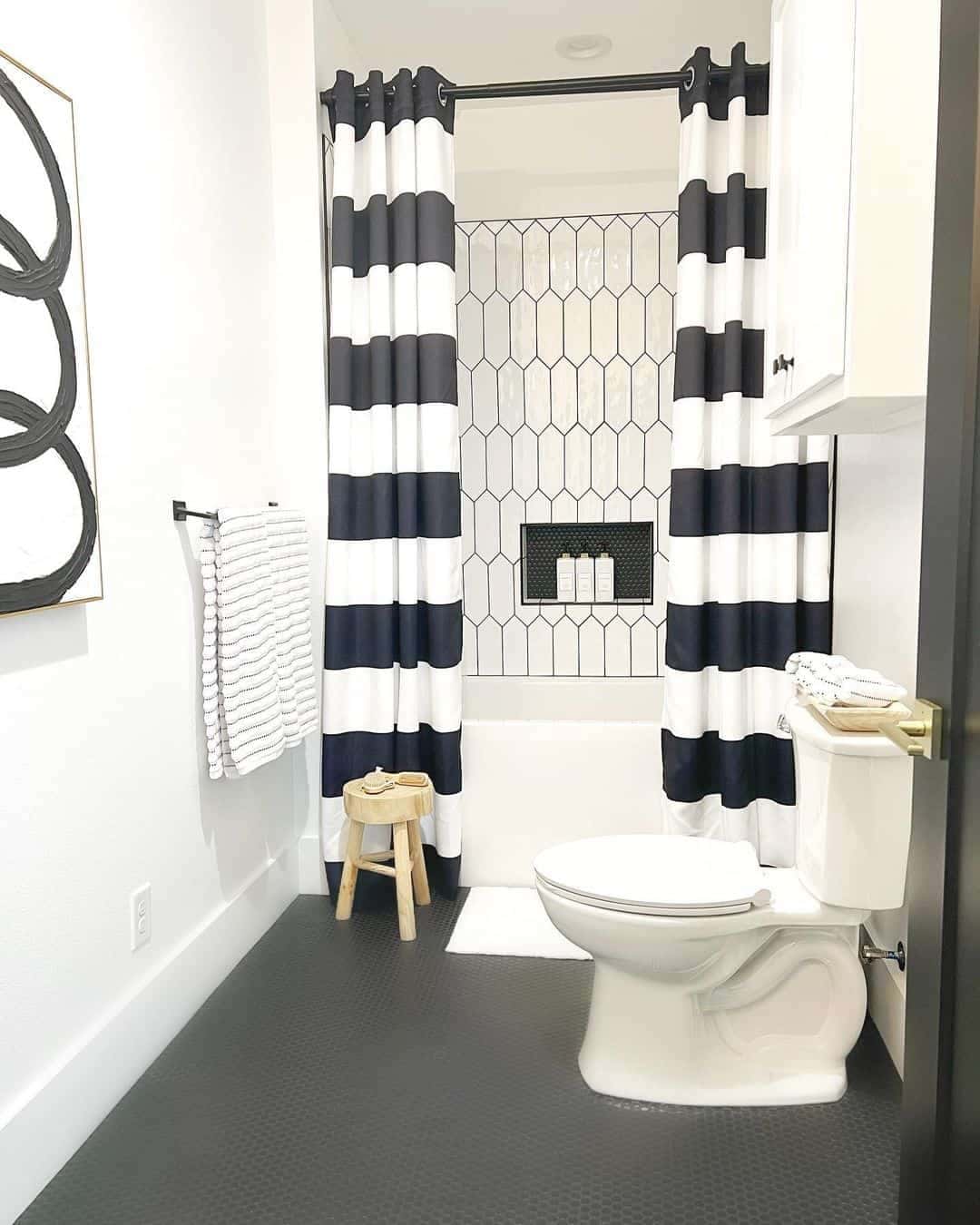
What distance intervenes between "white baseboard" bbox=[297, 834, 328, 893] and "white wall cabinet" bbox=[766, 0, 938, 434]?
1.99 metres

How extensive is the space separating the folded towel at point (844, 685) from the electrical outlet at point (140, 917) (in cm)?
146

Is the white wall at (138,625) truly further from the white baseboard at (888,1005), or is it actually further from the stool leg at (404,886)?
the white baseboard at (888,1005)

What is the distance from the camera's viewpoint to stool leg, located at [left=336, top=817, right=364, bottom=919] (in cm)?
274

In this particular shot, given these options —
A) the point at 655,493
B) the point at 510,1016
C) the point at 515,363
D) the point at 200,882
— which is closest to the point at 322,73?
the point at 515,363

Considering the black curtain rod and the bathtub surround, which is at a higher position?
the black curtain rod

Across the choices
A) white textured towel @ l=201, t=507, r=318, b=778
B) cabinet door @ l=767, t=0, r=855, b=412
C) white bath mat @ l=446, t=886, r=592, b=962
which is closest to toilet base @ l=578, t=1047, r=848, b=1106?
white bath mat @ l=446, t=886, r=592, b=962

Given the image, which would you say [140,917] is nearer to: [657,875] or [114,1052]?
[114,1052]

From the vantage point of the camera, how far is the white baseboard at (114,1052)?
5.35 ft

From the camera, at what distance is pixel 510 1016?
2270mm

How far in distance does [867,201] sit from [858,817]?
1.13m

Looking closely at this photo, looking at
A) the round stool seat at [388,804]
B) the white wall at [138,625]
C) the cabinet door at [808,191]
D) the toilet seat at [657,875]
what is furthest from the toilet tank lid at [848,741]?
the white wall at [138,625]

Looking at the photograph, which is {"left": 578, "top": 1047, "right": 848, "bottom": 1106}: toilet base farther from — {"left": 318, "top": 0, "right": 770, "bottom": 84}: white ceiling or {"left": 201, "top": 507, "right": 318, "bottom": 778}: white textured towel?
{"left": 318, "top": 0, "right": 770, "bottom": 84}: white ceiling

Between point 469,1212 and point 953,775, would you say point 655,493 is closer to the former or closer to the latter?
point 469,1212

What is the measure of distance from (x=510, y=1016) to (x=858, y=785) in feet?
3.21
